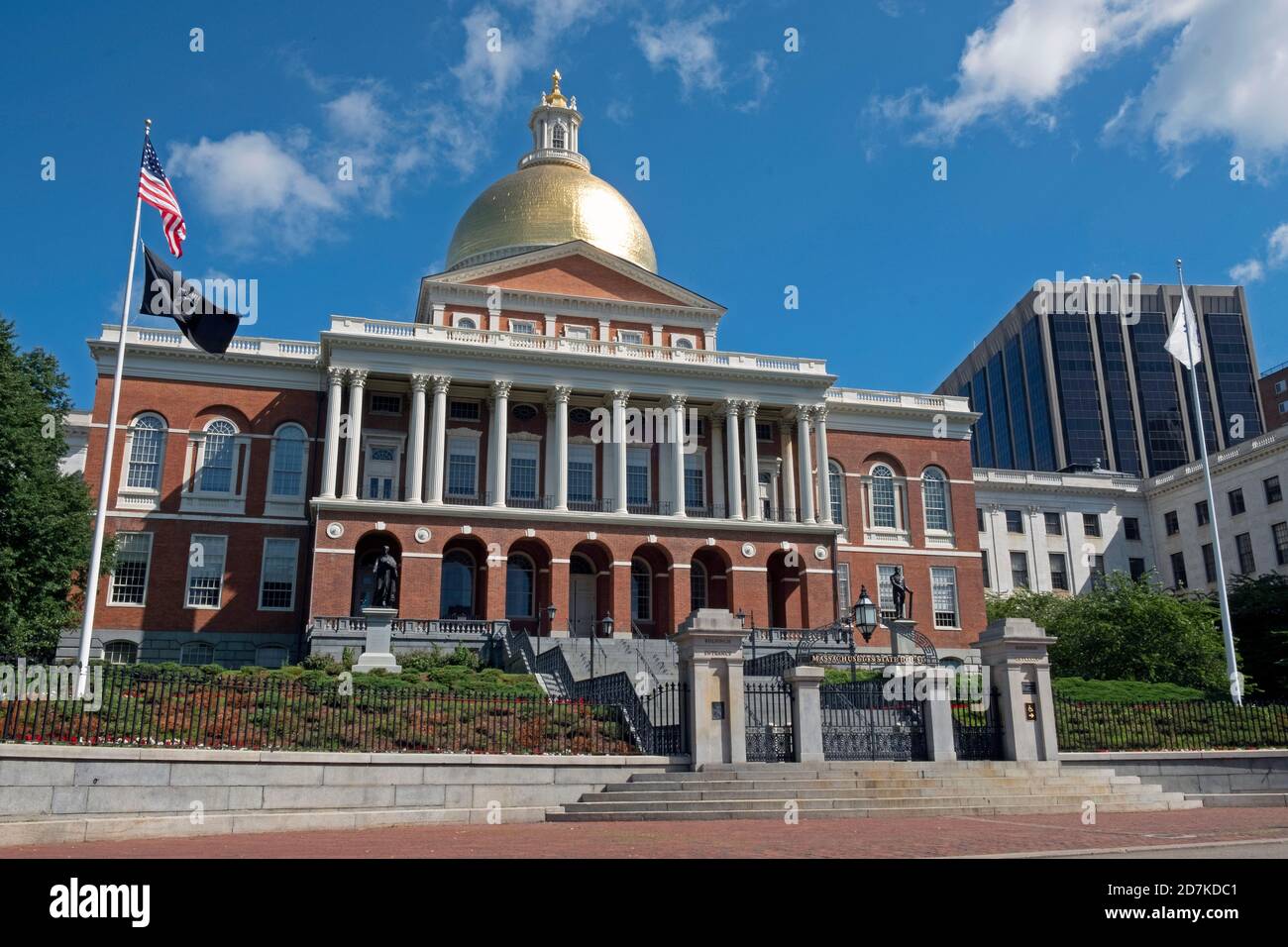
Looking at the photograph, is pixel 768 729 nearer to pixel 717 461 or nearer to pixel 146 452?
pixel 717 461

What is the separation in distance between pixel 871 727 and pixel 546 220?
39.9 m

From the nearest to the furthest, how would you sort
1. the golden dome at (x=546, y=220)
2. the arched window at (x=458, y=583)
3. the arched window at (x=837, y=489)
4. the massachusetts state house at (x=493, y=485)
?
the massachusetts state house at (x=493, y=485) → the arched window at (x=458, y=583) → the arched window at (x=837, y=489) → the golden dome at (x=546, y=220)

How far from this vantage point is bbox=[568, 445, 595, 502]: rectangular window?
48.7 m

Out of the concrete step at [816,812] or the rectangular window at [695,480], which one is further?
the rectangular window at [695,480]

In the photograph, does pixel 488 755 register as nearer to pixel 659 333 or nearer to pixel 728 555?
pixel 728 555

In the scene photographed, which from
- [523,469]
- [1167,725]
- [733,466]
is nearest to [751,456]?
[733,466]

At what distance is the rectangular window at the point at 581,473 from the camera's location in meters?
48.7

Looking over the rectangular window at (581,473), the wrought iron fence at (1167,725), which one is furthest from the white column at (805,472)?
the wrought iron fence at (1167,725)

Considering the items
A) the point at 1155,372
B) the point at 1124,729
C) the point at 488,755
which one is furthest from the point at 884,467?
the point at 1155,372

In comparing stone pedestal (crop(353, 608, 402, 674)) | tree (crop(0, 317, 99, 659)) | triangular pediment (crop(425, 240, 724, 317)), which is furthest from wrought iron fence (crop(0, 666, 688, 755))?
triangular pediment (crop(425, 240, 724, 317))

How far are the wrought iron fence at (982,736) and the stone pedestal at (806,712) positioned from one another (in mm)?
3070

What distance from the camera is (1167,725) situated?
922 inches

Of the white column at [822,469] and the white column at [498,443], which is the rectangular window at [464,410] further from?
the white column at [822,469]

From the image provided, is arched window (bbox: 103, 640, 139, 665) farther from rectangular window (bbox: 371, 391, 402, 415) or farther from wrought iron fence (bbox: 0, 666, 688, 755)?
wrought iron fence (bbox: 0, 666, 688, 755)
